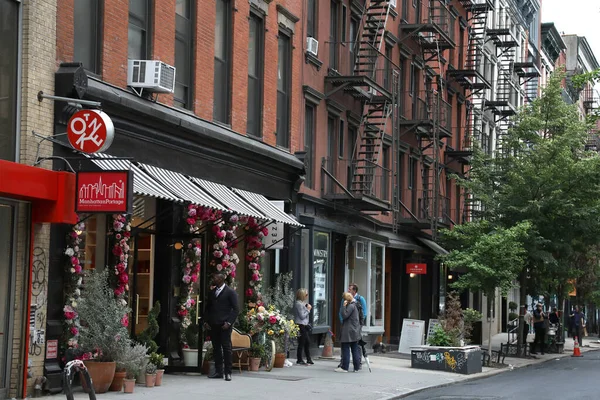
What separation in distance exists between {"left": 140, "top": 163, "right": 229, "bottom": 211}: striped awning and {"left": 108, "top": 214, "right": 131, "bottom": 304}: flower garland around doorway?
854mm

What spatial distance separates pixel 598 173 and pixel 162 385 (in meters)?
20.4

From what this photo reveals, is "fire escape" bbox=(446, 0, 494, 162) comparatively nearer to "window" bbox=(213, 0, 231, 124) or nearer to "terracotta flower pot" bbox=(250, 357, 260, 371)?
"window" bbox=(213, 0, 231, 124)

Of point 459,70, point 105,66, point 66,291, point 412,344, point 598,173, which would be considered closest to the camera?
point 66,291

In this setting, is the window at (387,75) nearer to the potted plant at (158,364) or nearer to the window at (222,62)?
the window at (222,62)

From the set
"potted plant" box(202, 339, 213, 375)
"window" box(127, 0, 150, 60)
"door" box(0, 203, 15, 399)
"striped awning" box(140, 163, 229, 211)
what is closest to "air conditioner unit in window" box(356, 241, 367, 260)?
"potted plant" box(202, 339, 213, 375)

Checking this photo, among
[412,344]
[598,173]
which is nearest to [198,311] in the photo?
[412,344]

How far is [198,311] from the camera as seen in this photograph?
2031cm

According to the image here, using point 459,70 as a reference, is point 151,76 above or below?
below

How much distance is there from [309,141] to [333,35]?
3.55 metres

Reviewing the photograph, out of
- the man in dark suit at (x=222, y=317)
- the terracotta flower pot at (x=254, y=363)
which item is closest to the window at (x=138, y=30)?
the man in dark suit at (x=222, y=317)

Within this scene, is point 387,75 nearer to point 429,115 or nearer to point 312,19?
point 429,115

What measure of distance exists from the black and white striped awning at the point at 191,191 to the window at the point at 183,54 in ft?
5.30

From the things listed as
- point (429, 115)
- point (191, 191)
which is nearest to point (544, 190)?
point (429, 115)

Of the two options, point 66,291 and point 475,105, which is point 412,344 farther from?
point 475,105
